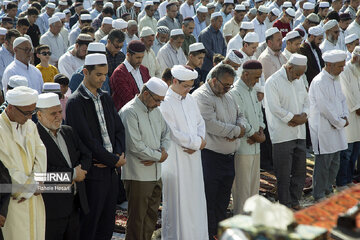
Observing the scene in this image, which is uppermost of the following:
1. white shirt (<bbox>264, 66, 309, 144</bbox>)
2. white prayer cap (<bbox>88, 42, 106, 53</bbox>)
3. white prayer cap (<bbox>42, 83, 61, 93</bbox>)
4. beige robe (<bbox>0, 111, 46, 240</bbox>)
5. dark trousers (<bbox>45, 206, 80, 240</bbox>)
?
white prayer cap (<bbox>88, 42, 106, 53</bbox>)

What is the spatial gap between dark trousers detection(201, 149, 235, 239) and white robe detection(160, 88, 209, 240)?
28 centimetres

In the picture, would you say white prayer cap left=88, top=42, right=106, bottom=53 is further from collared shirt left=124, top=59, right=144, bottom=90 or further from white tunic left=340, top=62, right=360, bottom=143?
white tunic left=340, top=62, right=360, bottom=143

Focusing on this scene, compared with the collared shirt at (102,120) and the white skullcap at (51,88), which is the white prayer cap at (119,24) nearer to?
the white skullcap at (51,88)

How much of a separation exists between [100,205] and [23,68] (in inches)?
113

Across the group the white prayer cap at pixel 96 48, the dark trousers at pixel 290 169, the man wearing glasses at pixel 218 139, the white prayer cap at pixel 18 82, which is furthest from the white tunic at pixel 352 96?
the white prayer cap at pixel 18 82

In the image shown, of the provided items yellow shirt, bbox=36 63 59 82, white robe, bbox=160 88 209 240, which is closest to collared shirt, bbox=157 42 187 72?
yellow shirt, bbox=36 63 59 82

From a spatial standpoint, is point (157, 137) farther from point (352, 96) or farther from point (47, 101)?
point (352, 96)

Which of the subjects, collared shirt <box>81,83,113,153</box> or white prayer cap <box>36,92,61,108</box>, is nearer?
white prayer cap <box>36,92,61,108</box>

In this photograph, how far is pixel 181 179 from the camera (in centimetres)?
597

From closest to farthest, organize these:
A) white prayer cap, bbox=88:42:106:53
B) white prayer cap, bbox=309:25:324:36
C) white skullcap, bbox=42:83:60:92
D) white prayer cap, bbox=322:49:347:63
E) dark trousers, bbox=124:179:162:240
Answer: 1. dark trousers, bbox=124:179:162:240
2. white skullcap, bbox=42:83:60:92
3. white prayer cap, bbox=88:42:106:53
4. white prayer cap, bbox=322:49:347:63
5. white prayer cap, bbox=309:25:324:36

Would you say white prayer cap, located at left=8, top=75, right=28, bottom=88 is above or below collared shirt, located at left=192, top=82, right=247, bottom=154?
above

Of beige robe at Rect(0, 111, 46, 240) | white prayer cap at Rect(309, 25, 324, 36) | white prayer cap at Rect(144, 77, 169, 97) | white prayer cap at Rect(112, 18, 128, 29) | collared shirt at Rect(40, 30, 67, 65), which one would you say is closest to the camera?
beige robe at Rect(0, 111, 46, 240)

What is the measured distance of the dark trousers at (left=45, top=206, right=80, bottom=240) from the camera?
4918 mm

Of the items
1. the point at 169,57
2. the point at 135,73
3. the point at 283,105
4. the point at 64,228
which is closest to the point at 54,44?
the point at 169,57
